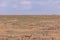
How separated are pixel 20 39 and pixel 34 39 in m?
0.89

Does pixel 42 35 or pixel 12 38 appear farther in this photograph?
pixel 42 35

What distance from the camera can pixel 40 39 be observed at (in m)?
18.3

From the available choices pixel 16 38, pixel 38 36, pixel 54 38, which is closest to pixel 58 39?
pixel 54 38

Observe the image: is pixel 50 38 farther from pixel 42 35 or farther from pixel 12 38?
pixel 12 38

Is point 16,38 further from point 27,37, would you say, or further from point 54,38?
point 54,38

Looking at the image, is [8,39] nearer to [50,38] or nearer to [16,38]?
[16,38]

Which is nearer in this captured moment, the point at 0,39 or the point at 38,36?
the point at 0,39

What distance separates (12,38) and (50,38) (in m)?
2.48

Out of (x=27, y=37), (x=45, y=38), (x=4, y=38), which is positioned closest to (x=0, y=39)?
(x=4, y=38)

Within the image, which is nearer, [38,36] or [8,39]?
[8,39]

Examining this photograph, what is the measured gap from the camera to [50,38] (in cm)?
1852

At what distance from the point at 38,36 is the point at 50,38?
1.02 m

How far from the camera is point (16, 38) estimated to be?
60.3ft

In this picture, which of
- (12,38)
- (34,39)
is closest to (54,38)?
(34,39)
